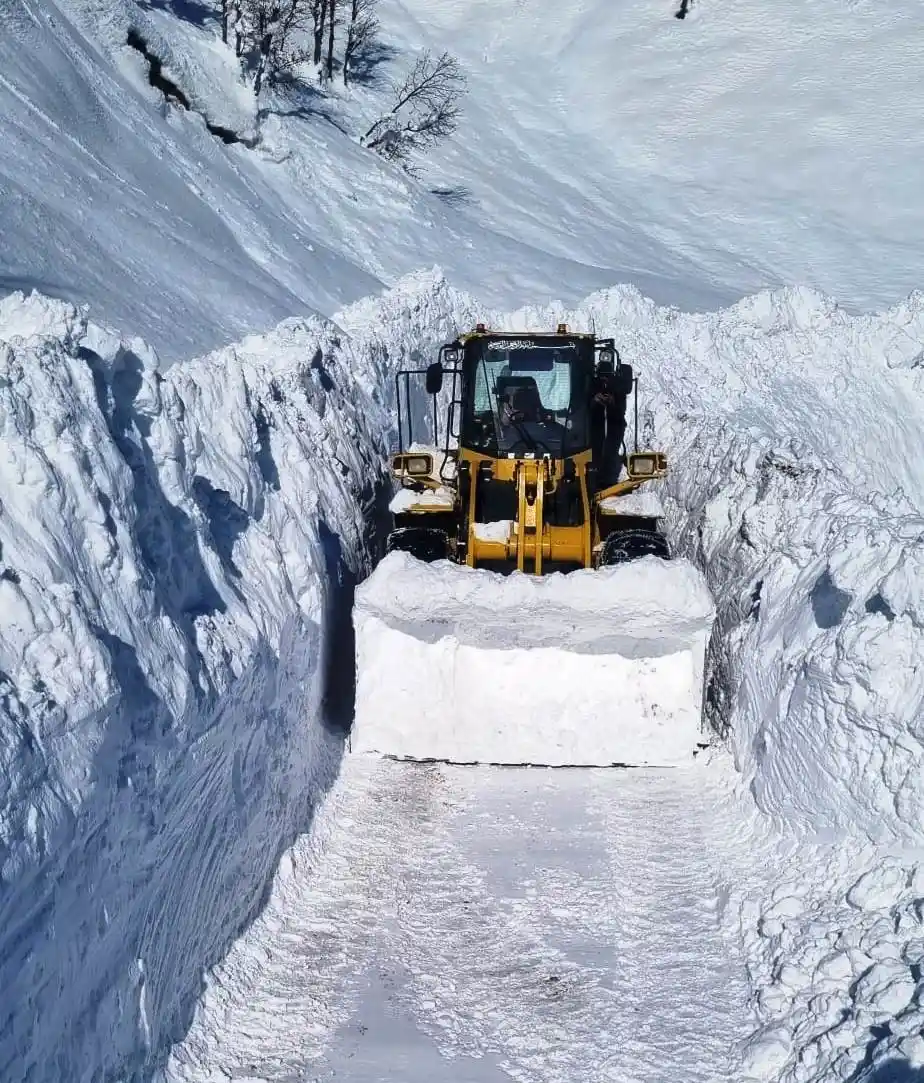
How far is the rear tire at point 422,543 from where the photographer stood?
876cm

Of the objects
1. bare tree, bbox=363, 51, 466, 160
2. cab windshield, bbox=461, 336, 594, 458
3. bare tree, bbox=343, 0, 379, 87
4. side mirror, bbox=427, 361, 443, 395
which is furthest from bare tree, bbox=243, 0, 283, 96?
side mirror, bbox=427, 361, 443, 395

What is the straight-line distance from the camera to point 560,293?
24859mm

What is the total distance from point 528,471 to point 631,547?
1095mm

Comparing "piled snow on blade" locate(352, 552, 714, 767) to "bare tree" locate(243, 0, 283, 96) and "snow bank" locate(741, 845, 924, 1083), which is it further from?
"bare tree" locate(243, 0, 283, 96)

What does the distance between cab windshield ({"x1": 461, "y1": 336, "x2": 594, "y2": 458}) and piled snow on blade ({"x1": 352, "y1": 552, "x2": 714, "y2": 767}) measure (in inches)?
84.6

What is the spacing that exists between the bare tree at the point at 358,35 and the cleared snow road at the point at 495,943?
29.8 metres

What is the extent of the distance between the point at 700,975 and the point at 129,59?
21902mm

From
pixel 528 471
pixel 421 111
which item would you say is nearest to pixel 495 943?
pixel 528 471

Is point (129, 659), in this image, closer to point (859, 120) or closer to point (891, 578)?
point (891, 578)

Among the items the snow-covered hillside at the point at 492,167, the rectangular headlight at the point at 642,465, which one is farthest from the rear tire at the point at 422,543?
the snow-covered hillside at the point at 492,167

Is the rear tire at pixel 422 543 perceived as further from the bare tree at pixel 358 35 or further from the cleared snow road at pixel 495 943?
the bare tree at pixel 358 35

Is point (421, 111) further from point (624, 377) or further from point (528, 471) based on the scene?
point (528, 471)

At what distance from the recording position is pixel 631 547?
28.5 ft

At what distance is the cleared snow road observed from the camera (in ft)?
16.3
